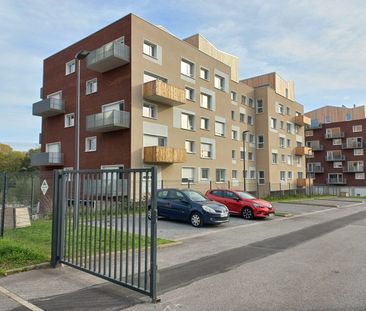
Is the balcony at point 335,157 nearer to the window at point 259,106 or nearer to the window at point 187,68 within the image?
the window at point 259,106

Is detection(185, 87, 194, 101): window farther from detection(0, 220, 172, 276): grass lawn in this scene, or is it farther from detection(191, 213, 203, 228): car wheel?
detection(0, 220, 172, 276): grass lawn

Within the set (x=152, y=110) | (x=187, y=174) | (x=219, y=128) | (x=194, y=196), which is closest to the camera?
(x=194, y=196)

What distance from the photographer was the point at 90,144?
29672mm

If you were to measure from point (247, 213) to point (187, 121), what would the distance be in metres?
15.5

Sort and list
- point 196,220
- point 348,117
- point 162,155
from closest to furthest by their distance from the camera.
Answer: point 196,220 < point 162,155 < point 348,117

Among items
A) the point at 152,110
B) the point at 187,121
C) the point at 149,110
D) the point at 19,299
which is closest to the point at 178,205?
the point at 19,299

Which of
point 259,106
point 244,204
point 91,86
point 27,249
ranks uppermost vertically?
point 259,106

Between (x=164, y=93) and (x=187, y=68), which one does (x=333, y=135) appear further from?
(x=164, y=93)

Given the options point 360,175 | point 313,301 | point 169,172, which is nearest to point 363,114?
point 360,175

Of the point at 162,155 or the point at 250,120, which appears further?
the point at 250,120

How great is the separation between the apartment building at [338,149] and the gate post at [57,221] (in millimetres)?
63847

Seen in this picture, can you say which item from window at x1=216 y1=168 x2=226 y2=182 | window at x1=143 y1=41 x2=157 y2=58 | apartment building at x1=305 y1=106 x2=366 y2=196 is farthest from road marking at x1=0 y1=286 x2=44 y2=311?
apartment building at x1=305 y1=106 x2=366 y2=196

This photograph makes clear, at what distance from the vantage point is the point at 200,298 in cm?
547

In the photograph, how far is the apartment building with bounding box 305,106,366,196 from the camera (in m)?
70.4
